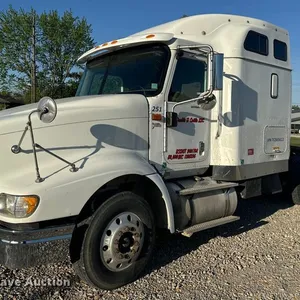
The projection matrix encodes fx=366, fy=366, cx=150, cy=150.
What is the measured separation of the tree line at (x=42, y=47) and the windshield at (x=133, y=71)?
33895 millimetres

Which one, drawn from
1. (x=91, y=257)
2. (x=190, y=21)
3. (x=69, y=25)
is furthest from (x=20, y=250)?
(x=69, y=25)

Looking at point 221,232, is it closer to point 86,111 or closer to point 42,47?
point 86,111

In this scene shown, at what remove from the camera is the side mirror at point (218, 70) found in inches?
167

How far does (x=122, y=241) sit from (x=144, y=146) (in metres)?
1.18

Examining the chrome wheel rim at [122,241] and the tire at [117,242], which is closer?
the tire at [117,242]

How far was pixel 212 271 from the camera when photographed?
4.29 metres

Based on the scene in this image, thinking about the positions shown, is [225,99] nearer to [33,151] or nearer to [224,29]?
[224,29]

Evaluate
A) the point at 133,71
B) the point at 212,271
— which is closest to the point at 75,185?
the point at 133,71

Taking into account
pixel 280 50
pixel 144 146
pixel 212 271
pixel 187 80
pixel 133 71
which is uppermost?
pixel 280 50

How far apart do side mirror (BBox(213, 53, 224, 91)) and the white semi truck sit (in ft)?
0.04

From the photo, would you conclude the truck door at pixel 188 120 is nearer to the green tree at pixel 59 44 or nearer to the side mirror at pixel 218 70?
the side mirror at pixel 218 70

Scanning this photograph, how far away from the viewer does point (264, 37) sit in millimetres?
5609

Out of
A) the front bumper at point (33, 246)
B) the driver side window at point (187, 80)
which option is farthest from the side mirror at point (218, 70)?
the front bumper at point (33, 246)

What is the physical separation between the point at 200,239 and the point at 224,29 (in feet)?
10.0
